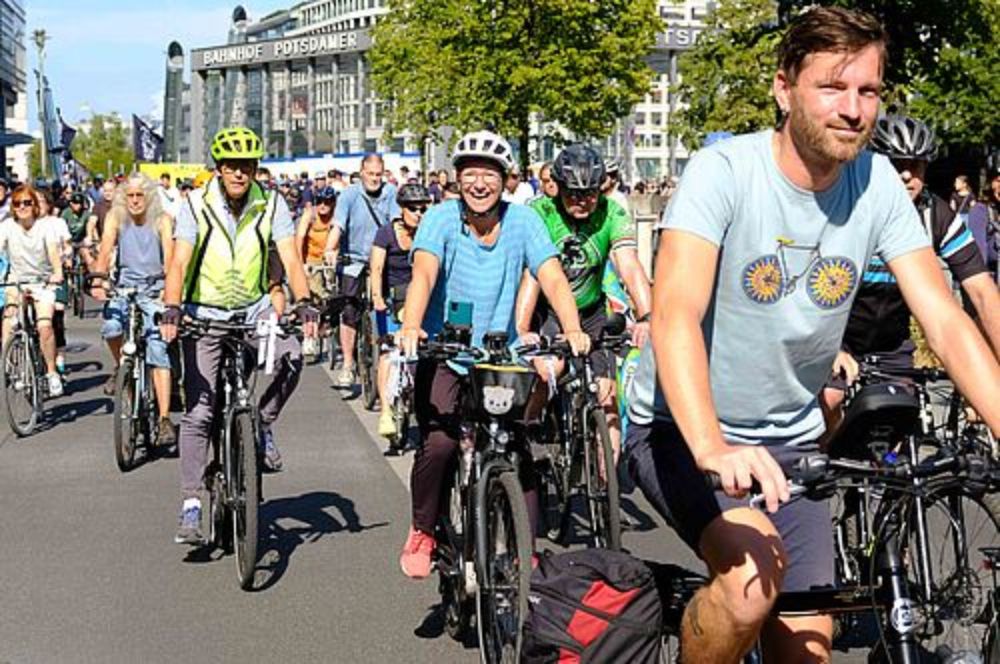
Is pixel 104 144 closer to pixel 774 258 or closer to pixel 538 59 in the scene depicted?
pixel 538 59

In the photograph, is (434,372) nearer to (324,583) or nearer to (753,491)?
(324,583)

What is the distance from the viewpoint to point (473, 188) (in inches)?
254

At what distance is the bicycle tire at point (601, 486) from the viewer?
289 inches

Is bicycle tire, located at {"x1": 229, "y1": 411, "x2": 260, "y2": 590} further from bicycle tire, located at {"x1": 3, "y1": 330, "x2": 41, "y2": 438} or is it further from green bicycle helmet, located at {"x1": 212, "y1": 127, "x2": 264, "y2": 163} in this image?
bicycle tire, located at {"x1": 3, "y1": 330, "x2": 41, "y2": 438}

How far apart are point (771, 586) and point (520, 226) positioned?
317 centimetres

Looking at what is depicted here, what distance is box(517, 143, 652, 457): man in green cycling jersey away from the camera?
25.9 ft

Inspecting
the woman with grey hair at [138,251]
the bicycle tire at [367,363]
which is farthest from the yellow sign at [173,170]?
the woman with grey hair at [138,251]

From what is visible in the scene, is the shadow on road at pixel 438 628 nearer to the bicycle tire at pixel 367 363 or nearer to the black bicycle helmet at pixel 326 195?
the bicycle tire at pixel 367 363

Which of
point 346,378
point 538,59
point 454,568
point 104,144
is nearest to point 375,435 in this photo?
point 346,378

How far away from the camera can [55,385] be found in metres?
14.4

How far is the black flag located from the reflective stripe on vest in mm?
40779

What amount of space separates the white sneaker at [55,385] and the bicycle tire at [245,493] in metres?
7.11

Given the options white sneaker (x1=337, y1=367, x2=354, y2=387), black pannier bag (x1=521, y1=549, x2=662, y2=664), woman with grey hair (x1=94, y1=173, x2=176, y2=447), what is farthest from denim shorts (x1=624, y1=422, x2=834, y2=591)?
white sneaker (x1=337, y1=367, x2=354, y2=387)

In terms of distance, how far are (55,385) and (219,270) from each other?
686 cm
